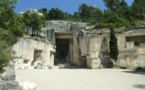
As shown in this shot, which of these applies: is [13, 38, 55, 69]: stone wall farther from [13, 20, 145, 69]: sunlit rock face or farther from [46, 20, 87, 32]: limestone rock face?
[46, 20, 87, 32]: limestone rock face

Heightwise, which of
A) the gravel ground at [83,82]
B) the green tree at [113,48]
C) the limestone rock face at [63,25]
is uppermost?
the limestone rock face at [63,25]

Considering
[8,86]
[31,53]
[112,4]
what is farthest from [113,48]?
[112,4]

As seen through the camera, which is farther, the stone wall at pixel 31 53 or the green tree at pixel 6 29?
the stone wall at pixel 31 53

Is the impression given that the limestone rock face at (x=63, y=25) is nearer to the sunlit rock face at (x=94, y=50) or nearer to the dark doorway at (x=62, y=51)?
the dark doorway at (x=62, y=51)

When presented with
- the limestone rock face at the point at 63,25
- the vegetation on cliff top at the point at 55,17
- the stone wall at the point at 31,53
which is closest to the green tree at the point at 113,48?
the vegetation on cliff top at the point at 55,17

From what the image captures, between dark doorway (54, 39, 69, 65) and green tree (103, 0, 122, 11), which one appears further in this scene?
dark doorway (54, 39, 69, 65)

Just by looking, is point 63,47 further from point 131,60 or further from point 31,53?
point 131,60

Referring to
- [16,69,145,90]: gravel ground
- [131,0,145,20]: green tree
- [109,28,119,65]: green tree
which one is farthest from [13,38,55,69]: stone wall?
[131,0,145,20]: green tree

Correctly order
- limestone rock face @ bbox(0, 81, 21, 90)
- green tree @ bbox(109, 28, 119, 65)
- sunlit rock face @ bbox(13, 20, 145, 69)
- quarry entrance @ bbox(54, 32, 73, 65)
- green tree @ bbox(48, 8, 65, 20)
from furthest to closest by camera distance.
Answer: green tree @ bbox(48, 8, 65, 20), quarry entrance @ bbox(54, 32, 73, 65), green tree @ bbox(109, 28, 119, 65), sunlit rock face @ bbox(13, 20, 145, 69), limestone rock face @ bbox(0, 81, 21, 90)

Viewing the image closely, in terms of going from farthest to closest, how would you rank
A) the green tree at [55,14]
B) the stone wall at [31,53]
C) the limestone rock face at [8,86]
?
the green tree at [55,14]
the stone wall at [31,53]
the limestone rock face at [8,86]

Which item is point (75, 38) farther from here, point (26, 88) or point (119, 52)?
point (26, 88)

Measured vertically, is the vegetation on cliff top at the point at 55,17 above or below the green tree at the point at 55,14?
→ below

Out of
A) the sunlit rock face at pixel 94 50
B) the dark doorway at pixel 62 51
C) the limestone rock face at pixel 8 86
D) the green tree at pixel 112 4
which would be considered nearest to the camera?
the limestone rock face at pixel 8 86

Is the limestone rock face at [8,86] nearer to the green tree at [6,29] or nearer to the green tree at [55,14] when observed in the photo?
the green tree at [6,29]
